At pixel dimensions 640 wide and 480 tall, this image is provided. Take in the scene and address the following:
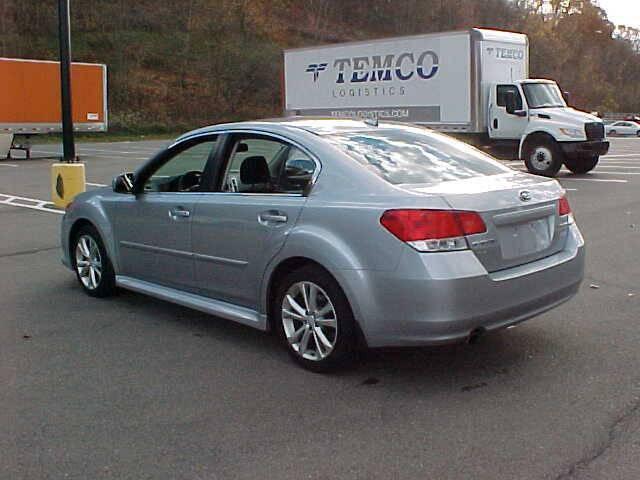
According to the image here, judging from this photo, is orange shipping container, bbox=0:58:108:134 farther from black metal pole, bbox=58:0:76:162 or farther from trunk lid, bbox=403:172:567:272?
trunk lid, bbox=403:172:567:272

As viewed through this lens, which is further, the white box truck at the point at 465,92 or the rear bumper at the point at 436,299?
the white box truck at the point at 465,92

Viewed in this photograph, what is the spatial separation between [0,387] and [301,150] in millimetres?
2333

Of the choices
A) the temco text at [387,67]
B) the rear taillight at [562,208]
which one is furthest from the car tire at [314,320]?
the temco text at [387,67]

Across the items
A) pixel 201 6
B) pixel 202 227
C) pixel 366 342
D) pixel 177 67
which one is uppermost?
pixel 201 6

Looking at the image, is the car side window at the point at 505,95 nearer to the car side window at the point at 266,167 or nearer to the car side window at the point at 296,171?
the car side window at the point at 266,167

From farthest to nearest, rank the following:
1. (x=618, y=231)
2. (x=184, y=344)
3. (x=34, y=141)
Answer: (x=34, y=141) → (x=618, y=231) → (x=184, y=344)

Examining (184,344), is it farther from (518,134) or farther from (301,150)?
(518,134)

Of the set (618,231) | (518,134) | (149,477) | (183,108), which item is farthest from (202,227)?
(183,108)

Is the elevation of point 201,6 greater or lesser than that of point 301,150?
greater

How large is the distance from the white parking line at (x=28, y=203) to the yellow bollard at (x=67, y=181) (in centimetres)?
25

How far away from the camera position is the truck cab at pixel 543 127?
18188 millimetres

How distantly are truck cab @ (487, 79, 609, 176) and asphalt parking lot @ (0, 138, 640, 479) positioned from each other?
40.5ft

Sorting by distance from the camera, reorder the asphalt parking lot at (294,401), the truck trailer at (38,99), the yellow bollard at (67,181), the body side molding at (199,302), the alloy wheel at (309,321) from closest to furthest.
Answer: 1. the asphalt parking lot at (294,401)
2. the alloy wheel at (309,321)
3. the body side molding at (199,302)
4. the yellow bollard at (67,181)
5. the truck trailer at (38,99)

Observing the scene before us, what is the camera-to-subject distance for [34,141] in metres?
38.6
